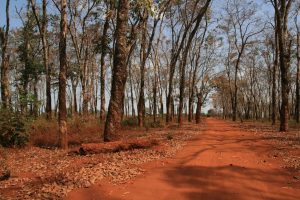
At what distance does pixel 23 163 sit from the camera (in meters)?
12.0

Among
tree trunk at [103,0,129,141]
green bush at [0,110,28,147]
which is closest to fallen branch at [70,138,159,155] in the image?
tree trunk at [103,0,129,141]

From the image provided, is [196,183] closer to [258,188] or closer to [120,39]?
[258,188]

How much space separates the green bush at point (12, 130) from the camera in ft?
49.6

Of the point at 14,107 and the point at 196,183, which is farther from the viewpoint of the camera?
the point at 14,107

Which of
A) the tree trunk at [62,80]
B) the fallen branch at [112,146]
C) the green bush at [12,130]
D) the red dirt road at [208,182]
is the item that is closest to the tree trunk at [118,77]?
the fallen branch at [112,146]

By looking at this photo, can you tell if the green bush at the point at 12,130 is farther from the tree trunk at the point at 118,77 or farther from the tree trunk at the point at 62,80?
the tree trunk at the point at 118,77

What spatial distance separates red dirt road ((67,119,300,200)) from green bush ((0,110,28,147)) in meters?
7.43

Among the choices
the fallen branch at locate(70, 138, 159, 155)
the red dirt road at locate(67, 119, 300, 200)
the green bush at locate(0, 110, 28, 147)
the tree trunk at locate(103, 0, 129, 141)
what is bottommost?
the red dirt road at locate(67, 119, 300, 200)

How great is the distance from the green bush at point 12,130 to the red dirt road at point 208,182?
743 centimetres

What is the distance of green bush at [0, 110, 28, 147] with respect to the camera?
15.1 meters

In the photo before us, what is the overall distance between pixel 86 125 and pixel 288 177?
604 inches

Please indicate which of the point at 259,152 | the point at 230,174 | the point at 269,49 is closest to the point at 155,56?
the point at 269,49

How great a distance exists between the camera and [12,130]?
15234mm

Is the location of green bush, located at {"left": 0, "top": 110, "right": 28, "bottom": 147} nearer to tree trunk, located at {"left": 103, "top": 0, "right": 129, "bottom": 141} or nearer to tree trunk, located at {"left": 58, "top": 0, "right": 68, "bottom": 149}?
tree trunk, located at {"left": 58, "top": 0, "right": 68, "bottom": 149}
